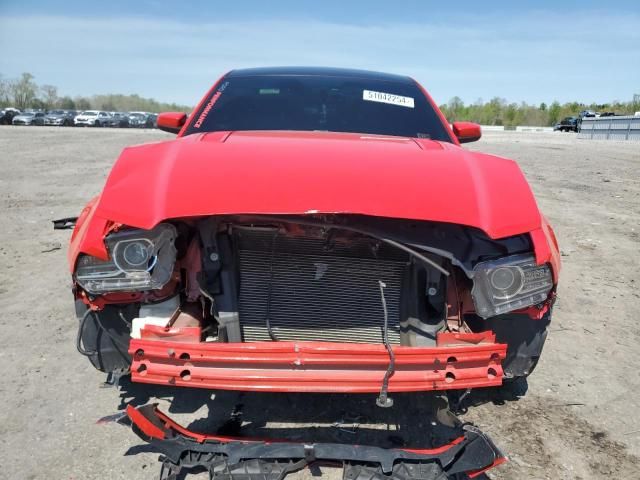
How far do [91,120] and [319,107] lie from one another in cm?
4611

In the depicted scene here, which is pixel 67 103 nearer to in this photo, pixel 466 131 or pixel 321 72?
pixel 321 72

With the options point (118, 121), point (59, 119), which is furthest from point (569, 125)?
point (59, 119)

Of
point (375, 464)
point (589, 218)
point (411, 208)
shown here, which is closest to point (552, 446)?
point (375, 464)

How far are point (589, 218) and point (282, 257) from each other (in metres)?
6.66

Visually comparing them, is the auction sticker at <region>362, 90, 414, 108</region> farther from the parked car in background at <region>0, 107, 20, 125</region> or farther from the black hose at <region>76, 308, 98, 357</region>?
the parked car in background at <region>0, 107, 20, 125</region>

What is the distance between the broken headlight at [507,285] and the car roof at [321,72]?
2.35 meters

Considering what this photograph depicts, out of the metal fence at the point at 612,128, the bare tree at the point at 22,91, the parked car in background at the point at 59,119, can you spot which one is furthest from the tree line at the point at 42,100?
the metal fence at the point at 612,128

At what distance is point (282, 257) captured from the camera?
2.29 m

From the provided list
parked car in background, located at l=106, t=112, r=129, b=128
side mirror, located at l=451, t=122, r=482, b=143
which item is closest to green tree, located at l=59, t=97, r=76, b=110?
parked car in background, located at l=106, t=112, r=129, b=128

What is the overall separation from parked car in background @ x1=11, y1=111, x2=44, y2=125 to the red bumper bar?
4652cm

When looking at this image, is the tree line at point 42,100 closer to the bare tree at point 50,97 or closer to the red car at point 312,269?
the bare tree at point 50,97

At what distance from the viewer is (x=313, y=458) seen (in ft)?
6.30

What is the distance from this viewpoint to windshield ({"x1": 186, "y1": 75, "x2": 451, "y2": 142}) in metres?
3.45

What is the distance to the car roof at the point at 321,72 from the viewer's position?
4.00m
